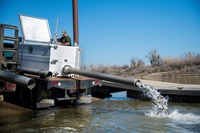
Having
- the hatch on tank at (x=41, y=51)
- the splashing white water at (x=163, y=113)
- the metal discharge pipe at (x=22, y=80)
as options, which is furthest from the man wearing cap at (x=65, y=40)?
the metal discharge pipe at (x=22, y=80)

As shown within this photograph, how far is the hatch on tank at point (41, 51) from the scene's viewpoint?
9.11 metres

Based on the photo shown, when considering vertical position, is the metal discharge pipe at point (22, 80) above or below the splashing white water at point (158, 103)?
above

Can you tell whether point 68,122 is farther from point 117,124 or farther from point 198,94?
point 198,94

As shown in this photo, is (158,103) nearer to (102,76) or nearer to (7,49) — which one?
(102,76)

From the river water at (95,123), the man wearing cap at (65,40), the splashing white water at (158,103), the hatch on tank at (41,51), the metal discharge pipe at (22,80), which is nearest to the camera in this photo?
the metal discharge pipe at (22,80)

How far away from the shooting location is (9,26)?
675 cm

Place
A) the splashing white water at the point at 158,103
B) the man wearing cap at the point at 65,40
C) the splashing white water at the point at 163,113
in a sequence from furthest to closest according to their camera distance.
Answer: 1. the man wearing cap at the point at 65,40
2. the splashing white water at the point at 158,103
3. the splashing white water at the point at 163,113

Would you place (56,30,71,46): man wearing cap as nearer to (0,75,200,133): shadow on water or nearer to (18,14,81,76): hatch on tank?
(18,14,81,76): hatch on tank

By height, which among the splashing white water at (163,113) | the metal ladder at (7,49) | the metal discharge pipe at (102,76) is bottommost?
the splashing white water at (163,113)

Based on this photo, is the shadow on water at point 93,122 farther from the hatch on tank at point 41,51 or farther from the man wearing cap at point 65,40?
the man wearing cap at point 65,40

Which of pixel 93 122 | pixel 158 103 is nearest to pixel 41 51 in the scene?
pixel 93 122

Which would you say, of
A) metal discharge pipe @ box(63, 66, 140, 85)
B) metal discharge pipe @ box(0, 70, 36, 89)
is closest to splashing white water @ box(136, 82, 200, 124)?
metal discharge pipe @ box(63, 66, 140, 85)

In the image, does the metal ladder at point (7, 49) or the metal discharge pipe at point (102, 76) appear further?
the metal discharge pipe at point (102, 76)

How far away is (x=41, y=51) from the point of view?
366 inches
